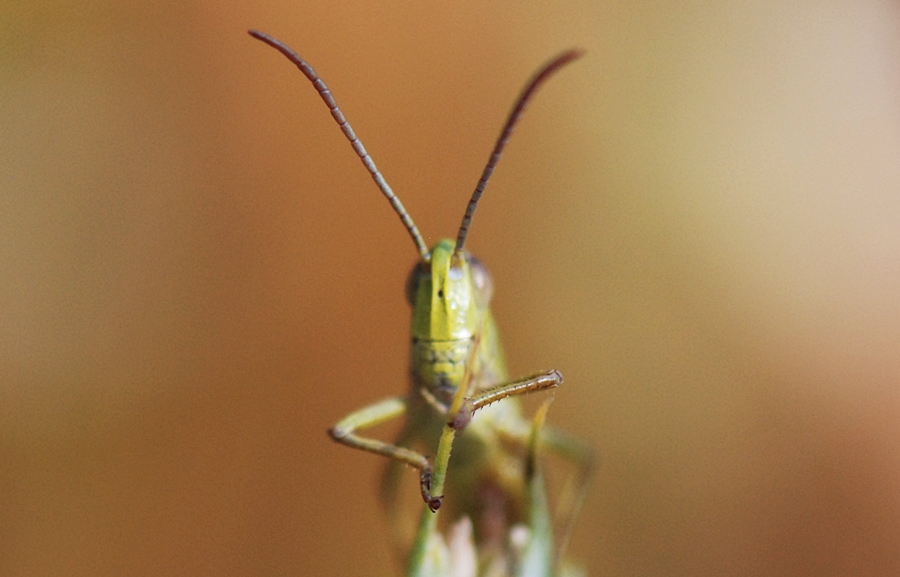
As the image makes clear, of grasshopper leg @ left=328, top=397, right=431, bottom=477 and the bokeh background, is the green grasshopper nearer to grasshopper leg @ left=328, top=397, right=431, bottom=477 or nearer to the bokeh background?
grasshopper leg @ left=328, top=397, right=431, bottom=477

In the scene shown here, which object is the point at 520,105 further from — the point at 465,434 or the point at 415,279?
the point at 465,434

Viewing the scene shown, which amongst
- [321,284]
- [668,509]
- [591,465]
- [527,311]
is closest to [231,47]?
[321,284]

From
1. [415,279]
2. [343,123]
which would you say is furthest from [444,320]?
[343,123]

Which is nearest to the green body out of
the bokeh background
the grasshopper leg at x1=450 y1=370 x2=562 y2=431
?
the grasshopper leg at x1=450 y1=370 x2=562 y2=431

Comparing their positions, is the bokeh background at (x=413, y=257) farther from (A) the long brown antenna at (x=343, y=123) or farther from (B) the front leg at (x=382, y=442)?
(A) the long brown antenna at (x=343, y=123)

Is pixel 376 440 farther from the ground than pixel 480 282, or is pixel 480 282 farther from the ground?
pixel 480 282

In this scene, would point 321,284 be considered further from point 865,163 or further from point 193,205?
point 865,163

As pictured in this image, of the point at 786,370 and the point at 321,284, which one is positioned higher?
the point at 321,284
